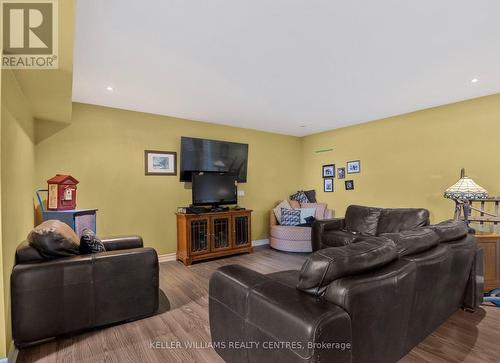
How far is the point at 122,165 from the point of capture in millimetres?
4020

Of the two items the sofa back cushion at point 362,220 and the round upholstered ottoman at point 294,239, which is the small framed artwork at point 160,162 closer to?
the round upholstered ottoman at point 294,239

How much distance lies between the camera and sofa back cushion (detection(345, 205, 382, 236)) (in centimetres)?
405

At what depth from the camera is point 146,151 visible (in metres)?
4.23

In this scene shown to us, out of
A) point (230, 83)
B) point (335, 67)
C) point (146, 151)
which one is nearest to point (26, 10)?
point (230, 83)

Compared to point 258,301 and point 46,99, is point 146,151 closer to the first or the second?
point 46,99

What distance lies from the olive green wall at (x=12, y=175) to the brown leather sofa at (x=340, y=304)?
1.50m

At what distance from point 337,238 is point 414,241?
7.49ft

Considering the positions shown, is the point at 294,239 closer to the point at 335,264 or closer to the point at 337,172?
the point at 337,172

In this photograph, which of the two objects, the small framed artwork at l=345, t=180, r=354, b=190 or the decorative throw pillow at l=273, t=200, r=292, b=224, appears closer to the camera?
the small framed artwork at l=345, t=180, r=354, b=190

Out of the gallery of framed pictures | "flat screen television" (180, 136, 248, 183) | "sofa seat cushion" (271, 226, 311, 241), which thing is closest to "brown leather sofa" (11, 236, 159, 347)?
"flat screen television" (180, 136, 248, 183)

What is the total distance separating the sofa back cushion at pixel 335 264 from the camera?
1299 mm

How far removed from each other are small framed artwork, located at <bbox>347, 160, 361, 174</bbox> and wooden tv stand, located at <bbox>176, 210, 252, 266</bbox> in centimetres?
226

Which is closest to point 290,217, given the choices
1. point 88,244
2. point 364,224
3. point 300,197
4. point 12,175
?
→ point 300,197

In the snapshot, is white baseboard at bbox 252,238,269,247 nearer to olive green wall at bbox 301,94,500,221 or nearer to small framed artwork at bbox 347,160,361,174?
olive green wall at bbox 301,94,500,221
